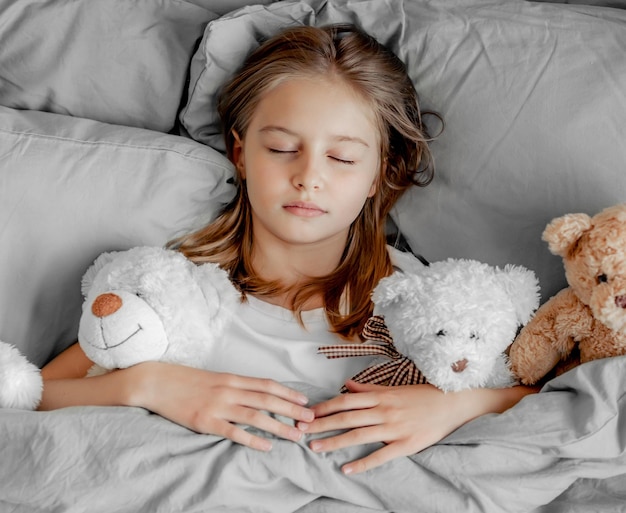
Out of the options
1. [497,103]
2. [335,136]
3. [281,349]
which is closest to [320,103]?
[335,136]

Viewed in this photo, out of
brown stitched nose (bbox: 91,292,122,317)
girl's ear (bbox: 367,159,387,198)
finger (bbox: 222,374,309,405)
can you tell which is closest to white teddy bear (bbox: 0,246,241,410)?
brown stitched nose (bbox: 91,292,122,317)

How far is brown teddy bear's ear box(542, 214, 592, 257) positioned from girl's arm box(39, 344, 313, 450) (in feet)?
1.42

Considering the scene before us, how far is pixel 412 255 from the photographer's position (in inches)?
56.6

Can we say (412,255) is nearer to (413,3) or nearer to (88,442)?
(413,3)

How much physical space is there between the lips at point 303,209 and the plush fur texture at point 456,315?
0.69 feet

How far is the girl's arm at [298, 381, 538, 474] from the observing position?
42.4 inches

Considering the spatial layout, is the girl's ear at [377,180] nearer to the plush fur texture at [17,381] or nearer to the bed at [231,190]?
the bed at [231,190]

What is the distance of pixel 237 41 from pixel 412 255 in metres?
0.51

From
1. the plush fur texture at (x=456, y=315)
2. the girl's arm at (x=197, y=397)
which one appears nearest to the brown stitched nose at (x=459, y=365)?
the plush fur texture at (x=456, y=315)

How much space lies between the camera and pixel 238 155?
4.77 ft

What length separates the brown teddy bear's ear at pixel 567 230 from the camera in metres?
1.10

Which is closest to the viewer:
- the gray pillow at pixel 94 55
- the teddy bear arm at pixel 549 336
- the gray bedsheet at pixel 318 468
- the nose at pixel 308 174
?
the gray bedsheet at pixel 318 468

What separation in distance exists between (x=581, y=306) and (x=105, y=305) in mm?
704

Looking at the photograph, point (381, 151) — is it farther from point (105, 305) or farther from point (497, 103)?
point (105, 305)
